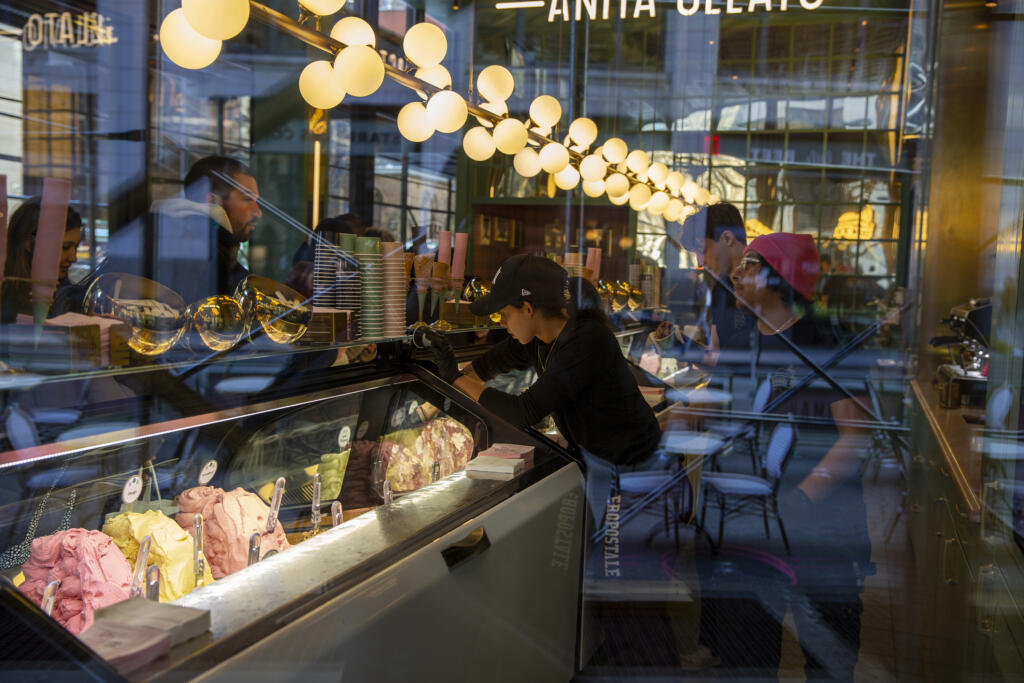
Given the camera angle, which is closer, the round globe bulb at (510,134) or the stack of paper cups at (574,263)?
the round globe bulb at (510,134)

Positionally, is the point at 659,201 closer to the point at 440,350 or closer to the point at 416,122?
the point at 416,122

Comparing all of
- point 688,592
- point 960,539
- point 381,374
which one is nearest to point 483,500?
point 381,374

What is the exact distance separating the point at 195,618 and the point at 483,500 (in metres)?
0.82

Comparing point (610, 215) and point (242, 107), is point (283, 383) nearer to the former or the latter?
point (610, 215)

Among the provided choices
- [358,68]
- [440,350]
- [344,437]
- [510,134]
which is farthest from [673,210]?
[344,437]

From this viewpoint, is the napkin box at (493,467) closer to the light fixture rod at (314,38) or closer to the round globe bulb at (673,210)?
the light fixture rod at (314,38)

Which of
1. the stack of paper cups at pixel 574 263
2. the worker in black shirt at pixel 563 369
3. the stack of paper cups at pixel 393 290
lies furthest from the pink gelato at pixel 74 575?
the stack of paper cups at pixel 574 263

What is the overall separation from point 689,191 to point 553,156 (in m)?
2.00

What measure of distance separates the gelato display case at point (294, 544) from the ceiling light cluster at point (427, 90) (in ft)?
2.46

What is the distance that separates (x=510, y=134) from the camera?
2951 mm

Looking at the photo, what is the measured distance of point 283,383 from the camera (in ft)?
5.76

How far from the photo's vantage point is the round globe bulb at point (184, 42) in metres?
1.66

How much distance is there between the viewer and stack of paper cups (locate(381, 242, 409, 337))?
2.06m

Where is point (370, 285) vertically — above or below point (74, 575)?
above
